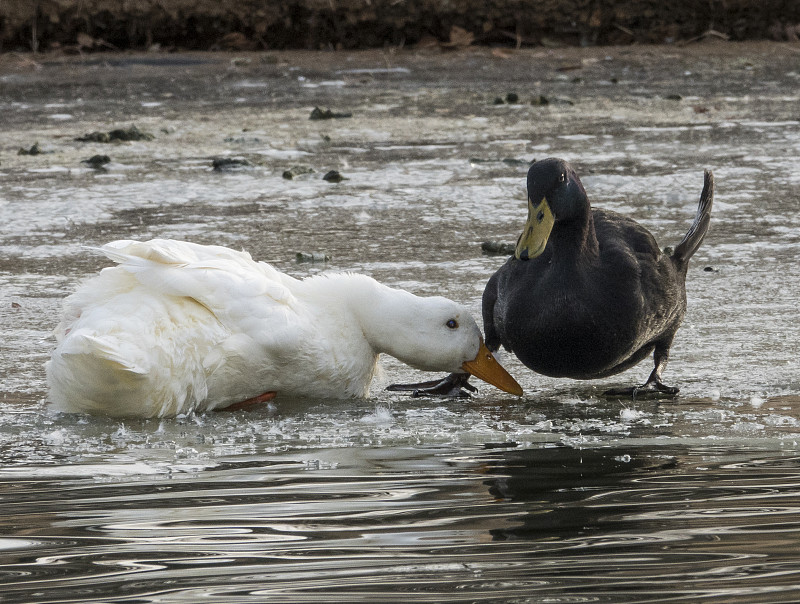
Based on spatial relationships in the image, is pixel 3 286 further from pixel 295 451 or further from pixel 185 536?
pixel 185 536

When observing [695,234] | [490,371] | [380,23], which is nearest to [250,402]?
[490,371]

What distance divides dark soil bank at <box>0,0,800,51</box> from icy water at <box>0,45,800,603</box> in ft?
13.9

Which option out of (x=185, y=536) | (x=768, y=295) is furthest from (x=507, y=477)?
(x=768, y=295)

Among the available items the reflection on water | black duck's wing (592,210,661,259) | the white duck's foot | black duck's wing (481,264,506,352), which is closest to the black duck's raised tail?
black duck's wing (592,210,661,259)

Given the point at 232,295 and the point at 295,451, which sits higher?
the point at 232,295

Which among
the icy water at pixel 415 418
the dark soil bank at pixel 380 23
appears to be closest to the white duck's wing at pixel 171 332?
the icy water at pixel 415 418

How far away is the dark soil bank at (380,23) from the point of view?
14125mm

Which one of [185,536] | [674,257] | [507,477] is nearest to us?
[185,536]

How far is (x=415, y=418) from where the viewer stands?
3857mm

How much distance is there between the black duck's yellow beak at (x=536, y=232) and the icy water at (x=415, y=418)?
19.8 inches

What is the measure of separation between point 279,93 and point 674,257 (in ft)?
23.5

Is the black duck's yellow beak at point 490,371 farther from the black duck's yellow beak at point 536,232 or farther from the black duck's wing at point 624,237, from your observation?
the black duck's wing at point 624,237

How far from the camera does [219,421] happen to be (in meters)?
3.92

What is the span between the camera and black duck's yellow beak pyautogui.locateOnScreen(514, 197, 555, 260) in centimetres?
405
